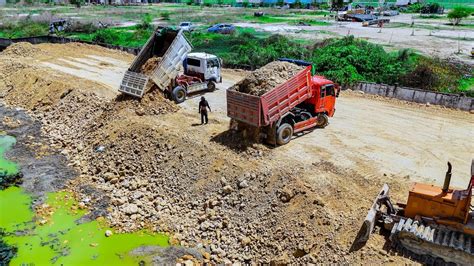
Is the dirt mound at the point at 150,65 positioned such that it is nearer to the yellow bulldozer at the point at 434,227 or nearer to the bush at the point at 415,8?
the yellow bulldozer at the point at 434,227

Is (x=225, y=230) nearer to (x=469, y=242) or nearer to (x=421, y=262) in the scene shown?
(x=421, y=262)

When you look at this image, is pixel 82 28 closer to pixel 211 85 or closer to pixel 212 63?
pixel 212 63

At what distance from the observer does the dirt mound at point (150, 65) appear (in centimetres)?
1914

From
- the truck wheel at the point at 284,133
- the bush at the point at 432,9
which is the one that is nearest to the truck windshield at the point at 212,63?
the truck wheel at the point at 284,133

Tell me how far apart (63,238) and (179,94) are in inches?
393

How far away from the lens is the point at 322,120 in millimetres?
16812

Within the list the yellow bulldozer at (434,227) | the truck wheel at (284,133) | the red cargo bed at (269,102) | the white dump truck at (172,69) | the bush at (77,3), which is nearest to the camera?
the yellow bulldozer at (434,227)

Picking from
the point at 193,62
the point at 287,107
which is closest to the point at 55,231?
the point at 287,107

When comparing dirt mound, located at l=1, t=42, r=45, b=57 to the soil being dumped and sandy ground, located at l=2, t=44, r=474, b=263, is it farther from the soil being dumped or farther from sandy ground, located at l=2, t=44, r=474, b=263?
the soil being dumped

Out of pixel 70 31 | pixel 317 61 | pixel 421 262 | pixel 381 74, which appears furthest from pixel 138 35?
pixel 421 262

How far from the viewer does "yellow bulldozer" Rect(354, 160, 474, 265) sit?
29.4ft

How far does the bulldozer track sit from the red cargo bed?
593 cm

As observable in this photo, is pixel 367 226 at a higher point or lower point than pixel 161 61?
lower

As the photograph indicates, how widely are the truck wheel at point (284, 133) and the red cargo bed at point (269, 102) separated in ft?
1.59
